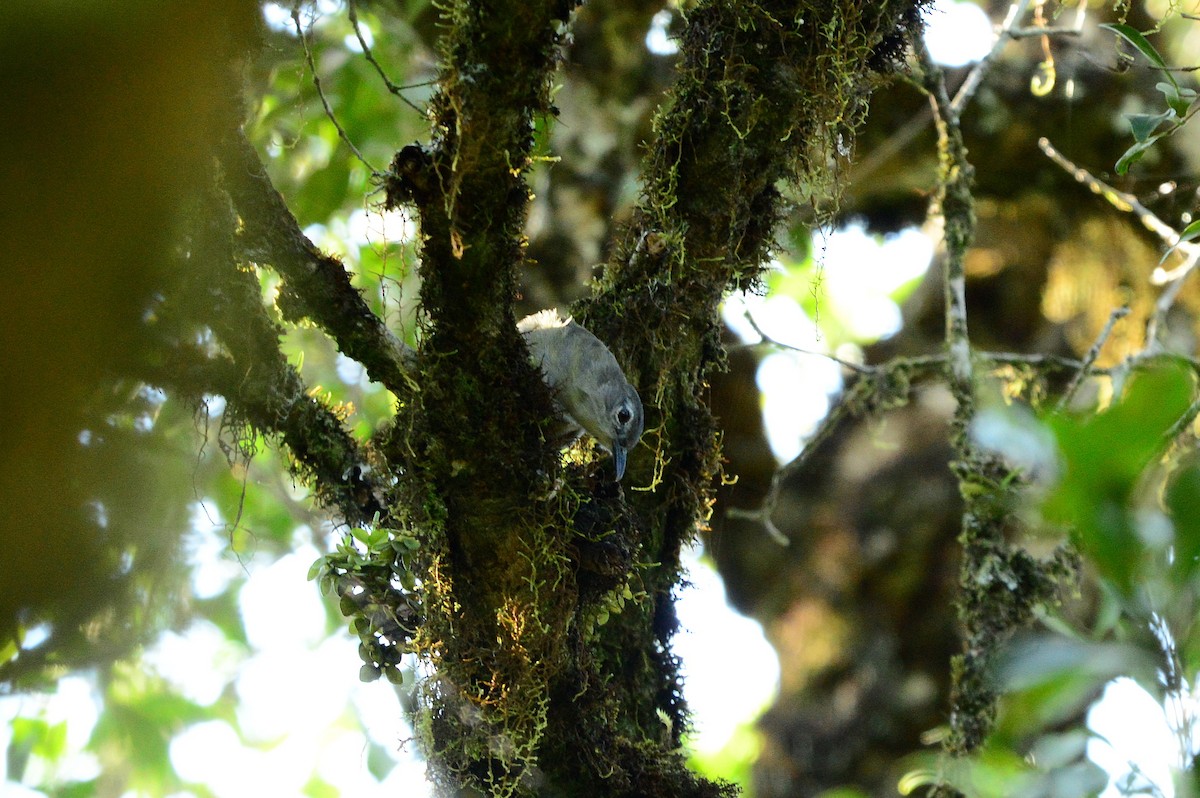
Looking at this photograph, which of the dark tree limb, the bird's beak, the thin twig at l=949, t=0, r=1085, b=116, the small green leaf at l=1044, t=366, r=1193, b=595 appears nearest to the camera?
the small green leaf at l=1044, t=366, r=1193, b=595

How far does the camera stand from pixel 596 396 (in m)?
3.39

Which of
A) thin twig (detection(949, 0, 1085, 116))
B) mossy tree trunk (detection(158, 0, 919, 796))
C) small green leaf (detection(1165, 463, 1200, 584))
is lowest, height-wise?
small green leaf (detection(1165, 463, 1200, 584))

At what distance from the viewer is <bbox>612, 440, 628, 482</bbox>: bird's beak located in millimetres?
3291

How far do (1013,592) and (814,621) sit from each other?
8.70 feet

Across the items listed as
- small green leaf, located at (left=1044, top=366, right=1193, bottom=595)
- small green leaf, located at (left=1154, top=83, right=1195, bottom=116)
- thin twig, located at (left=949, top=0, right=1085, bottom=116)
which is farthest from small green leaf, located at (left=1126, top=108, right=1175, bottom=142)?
small green leaf, located at (left=1044, top=366, right=1193, bottom=595)

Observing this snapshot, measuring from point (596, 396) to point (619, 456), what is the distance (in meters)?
0.22

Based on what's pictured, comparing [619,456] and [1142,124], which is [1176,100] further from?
[619,456]

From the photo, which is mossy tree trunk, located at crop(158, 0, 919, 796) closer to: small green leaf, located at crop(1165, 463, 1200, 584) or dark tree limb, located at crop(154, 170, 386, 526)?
dark tree limb, located at crop(154, 170, 386, 526)

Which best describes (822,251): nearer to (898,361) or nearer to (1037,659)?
(898,361)

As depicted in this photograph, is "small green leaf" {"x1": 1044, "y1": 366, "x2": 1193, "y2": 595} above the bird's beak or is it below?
below

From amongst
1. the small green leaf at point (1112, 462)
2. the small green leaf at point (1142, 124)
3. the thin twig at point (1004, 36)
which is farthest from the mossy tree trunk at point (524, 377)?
the small green leaf at point (1112, 462)

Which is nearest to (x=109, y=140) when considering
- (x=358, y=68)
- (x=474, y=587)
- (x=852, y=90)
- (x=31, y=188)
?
(x=31, y=188)

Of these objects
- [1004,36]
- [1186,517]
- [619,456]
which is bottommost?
[1186,517]

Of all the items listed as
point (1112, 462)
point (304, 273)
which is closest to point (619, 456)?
point (304, 273)
